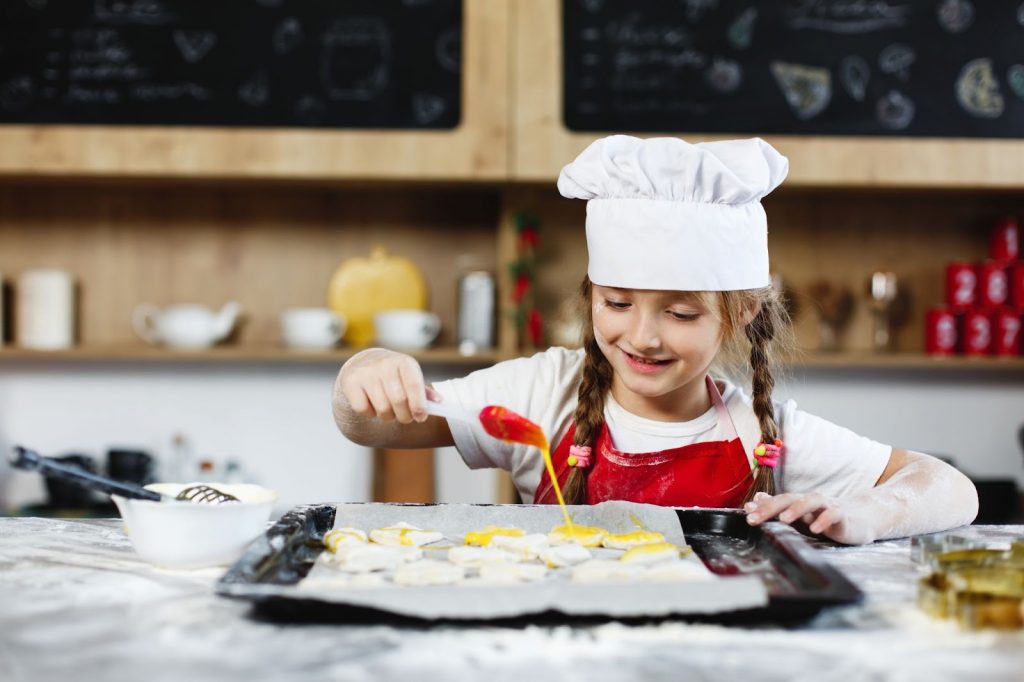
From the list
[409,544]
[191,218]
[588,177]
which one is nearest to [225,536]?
[409,544]

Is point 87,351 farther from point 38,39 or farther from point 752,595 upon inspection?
point 752,595

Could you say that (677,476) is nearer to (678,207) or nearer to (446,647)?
(678,207)

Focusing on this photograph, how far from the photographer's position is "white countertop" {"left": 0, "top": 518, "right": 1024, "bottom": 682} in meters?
0.75

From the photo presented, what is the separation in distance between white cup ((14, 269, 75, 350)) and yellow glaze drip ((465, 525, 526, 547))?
1.86 meters

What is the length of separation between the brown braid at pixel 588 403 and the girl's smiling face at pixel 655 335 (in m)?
0.16

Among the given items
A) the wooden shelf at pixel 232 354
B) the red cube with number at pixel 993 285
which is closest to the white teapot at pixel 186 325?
the wooden shelf at pixel 232 354

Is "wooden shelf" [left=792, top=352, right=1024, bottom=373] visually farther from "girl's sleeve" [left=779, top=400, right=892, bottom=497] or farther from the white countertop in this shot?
the white countertop

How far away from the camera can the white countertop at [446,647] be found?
2.46 ft

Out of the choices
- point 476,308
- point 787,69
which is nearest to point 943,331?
point 787,69

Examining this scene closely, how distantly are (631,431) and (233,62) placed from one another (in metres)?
1.52

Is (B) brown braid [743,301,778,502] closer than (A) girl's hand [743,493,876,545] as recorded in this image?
No

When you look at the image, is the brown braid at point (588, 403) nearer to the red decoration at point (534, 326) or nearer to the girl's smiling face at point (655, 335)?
the girl's smiling face at point (655, 335)

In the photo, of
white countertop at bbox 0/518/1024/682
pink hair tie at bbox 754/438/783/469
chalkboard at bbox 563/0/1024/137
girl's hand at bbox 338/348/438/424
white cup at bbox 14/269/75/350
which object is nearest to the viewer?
white countertop at bbox 0/518/1024/682

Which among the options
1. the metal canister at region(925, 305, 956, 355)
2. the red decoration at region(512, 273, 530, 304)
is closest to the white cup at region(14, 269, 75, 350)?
the red decoration at region(512, 273, 530, 304)
